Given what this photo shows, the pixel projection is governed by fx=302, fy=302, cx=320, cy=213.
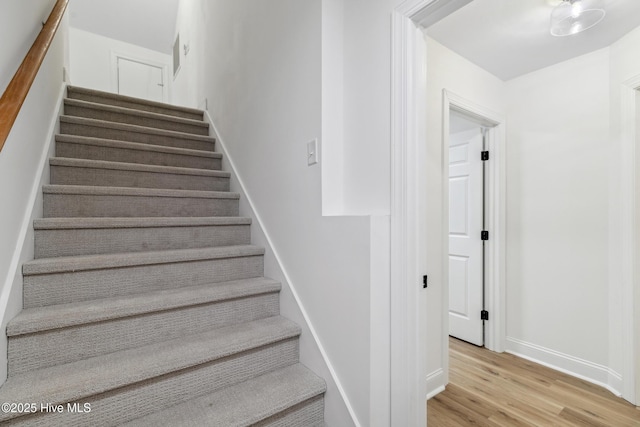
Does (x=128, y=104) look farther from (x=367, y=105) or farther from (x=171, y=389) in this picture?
(x=171, y=389)

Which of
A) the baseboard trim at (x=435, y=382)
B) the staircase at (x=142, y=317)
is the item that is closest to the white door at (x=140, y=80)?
the staircase at (x=142, y=317)

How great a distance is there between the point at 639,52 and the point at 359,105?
6.48 ft

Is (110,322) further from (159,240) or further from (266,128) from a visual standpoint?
(266,128)

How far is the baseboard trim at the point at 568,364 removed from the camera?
2102 millimetres

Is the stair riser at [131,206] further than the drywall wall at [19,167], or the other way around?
the stair riser at [131,206]

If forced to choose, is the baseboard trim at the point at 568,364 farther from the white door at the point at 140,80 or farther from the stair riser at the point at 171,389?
the white door at the point at 140,80

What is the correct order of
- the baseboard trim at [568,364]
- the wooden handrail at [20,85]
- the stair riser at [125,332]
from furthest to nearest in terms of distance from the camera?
the baseboard trim at [568,364] < the stair riser at [125,332] < the wooden handrail at [20,85]

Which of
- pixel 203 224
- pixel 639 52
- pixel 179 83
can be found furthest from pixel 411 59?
pixel 179 83

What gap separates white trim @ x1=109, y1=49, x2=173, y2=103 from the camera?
4.79 m

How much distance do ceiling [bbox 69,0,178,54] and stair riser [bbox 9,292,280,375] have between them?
17.0 feet

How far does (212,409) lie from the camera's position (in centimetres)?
121

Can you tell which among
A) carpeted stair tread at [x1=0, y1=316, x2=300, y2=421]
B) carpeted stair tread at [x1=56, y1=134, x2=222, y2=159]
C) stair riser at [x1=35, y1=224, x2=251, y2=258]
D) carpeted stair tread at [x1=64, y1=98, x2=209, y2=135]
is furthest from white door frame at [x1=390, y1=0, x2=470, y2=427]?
carpeted stair tread at [x1=64, y1=98, x2=209, y2=135]

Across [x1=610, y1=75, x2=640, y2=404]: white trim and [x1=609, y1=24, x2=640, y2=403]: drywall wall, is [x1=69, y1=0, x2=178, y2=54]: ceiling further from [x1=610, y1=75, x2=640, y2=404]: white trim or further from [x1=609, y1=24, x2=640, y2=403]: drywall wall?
[x1=610, y1=75, x2=640, y2=404]: white trim

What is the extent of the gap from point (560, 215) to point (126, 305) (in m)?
3.00
